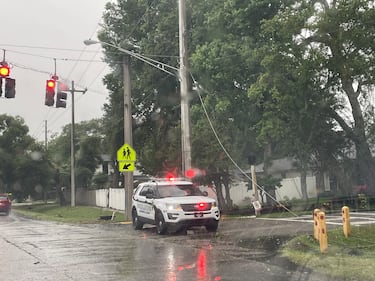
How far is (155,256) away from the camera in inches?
439

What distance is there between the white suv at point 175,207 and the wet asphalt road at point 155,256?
1.31ft

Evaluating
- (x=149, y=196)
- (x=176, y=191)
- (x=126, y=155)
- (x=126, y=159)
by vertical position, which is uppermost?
(x=126, y=155)

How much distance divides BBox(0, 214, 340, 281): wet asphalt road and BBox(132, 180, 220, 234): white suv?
15.8 inches

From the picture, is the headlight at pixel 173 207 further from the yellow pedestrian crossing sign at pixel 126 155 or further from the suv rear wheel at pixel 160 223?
the yellow pedestrian crossing sign at pixel 126 155

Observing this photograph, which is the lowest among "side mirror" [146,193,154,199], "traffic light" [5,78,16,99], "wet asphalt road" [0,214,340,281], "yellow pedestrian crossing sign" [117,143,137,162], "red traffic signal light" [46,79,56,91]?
"wet asphalt road" [0,214,340,281]

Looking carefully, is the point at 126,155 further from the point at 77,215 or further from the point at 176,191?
the point at 77,215

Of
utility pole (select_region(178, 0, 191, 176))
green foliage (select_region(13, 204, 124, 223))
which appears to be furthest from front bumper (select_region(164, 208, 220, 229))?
green foliage (select_region(13, 204, 124, 223))

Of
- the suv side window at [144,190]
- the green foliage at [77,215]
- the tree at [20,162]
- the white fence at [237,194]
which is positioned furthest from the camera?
the tree at [20,162]

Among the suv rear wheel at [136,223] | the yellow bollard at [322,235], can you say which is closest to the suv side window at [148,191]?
the suv rear wheel at [136,223]

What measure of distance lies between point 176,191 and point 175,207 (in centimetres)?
139

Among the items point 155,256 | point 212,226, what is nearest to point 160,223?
point 212,226

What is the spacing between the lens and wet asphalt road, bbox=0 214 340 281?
879cm

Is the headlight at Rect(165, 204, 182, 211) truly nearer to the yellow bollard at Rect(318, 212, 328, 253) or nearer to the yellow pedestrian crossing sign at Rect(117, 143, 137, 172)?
the yellow bollard at Rect(318, 212, 328, 253)

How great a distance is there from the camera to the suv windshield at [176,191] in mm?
16906
